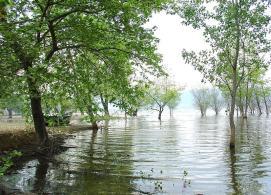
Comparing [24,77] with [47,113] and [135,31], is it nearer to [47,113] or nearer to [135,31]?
[135,31]

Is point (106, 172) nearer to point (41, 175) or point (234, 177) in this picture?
point (41, 175)

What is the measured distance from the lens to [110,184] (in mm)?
15875

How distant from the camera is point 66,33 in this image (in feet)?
60.4

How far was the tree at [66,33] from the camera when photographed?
1429 centimetres

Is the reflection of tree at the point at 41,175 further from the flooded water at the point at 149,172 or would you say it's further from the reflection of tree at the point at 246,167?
the reflection of tree at the point at 246,167

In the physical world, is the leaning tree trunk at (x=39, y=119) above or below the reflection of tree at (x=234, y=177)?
above

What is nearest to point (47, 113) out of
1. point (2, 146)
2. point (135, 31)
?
point (2, 146)

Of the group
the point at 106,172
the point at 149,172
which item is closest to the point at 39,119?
the point at 106,172

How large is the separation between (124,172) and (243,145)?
47.0 ft

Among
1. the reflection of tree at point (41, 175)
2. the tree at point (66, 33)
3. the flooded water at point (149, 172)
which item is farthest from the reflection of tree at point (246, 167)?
the reflection of tree at point (41, 175)

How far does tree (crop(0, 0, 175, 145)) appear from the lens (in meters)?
14.3

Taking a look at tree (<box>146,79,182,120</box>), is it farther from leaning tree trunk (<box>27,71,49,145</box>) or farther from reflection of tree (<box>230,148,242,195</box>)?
leaning tree trunk (<box>27,71,49,145</box>)

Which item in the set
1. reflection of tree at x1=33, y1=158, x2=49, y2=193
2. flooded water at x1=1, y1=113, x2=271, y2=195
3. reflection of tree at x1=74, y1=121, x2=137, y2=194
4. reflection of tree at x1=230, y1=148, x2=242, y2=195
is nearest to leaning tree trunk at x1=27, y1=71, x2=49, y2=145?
flooded water at x1=1, y1=113, x2=271, y2=195

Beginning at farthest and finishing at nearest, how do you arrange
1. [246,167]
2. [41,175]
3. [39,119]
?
[39,119] < [246,167] < [41,175]
